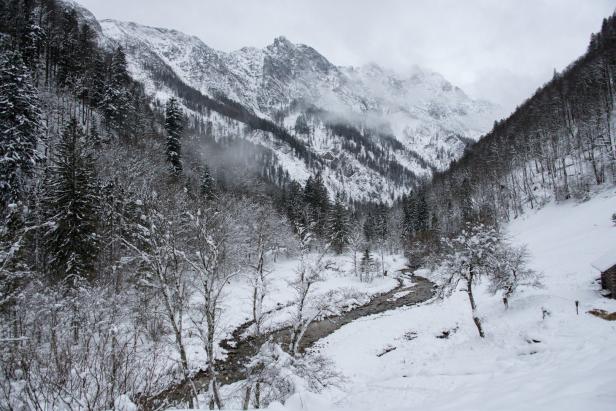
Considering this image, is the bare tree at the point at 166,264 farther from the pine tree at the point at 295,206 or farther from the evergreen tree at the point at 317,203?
the evergreen tree at the point at 317,203

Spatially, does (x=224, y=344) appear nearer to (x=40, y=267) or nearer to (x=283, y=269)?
(x=40, y=267)

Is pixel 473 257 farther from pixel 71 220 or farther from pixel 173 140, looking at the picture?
pixel 173 140

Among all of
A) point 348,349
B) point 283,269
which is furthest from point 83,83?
point 348,349

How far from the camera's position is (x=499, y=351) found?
52.7 feet

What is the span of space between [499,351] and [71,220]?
2871 cm

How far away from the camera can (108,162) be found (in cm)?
3128

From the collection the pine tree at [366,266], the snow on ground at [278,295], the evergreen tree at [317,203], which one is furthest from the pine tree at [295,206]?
the pine tree at [366,266]

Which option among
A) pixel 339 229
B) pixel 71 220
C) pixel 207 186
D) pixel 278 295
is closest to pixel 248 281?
pixel 71 220

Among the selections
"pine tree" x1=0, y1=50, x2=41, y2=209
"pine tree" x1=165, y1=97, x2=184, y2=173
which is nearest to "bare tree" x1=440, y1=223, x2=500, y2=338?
"pine tree" x1=0, y1=50, x2=41, y2=209

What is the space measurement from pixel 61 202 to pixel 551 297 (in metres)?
34.6

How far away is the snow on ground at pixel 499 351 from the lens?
7273 mm

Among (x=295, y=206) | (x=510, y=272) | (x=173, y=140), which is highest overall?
(x=173, y=140)

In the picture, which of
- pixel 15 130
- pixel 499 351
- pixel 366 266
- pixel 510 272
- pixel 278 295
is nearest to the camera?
pixel 499 351

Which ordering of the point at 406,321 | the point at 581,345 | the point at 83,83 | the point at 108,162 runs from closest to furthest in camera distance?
the point at 581,345
the point at 406,321
the point at 108,162
the point at 83,83
